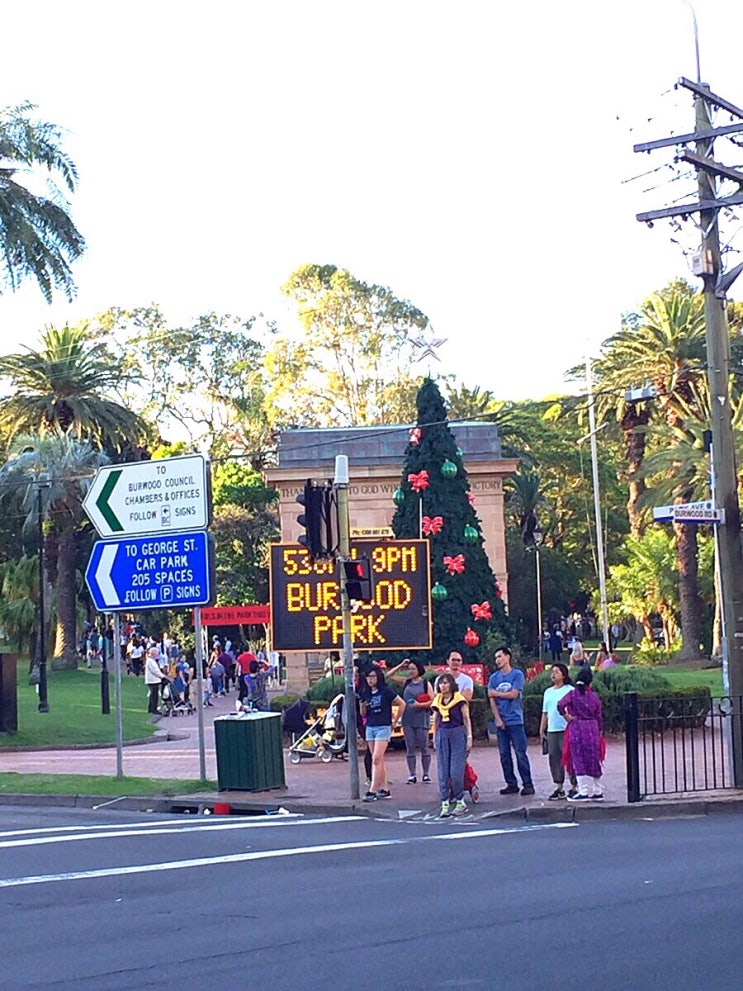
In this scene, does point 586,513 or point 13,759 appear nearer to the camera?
point 13,759

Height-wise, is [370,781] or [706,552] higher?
[706,552]

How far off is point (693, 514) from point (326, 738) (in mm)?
8738

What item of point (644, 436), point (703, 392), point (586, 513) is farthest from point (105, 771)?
point (586, 513)

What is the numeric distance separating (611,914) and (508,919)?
688 millimetres

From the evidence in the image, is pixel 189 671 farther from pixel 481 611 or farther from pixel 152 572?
pixel 152 572

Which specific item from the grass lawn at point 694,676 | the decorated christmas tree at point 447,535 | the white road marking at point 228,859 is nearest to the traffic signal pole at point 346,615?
the white road marking at point 228,859

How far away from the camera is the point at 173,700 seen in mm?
39438

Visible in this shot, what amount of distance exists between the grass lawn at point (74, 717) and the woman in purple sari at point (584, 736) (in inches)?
572

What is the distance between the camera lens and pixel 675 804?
17172 mm

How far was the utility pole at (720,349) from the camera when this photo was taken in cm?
1769

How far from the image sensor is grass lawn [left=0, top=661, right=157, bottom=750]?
29656 mm

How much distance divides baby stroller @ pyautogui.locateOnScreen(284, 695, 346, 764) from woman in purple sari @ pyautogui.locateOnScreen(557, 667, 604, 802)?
23.0 feet

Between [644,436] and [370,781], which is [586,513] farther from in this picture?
[370,781]

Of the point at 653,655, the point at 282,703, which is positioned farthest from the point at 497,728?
the point at 653,655
